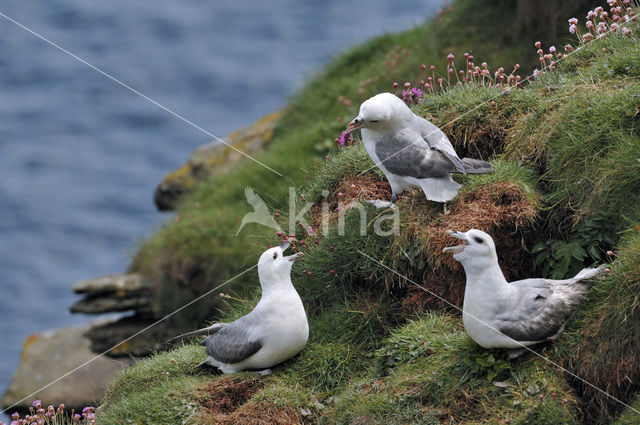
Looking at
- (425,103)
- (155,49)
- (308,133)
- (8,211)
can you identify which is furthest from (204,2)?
(425,103)

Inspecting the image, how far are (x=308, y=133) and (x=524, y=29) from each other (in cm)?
310

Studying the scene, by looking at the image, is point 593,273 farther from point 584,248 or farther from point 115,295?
point 115,295

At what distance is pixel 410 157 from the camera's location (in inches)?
240

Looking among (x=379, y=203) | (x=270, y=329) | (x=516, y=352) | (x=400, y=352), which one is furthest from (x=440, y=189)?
(x=270, y=329)

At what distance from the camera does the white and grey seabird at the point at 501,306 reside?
5.10 meters

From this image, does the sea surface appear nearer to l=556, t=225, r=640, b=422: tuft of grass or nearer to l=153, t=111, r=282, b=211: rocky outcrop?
l=153, t=111, r=282, b=211: rocky outcrop

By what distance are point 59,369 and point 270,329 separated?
294 inches

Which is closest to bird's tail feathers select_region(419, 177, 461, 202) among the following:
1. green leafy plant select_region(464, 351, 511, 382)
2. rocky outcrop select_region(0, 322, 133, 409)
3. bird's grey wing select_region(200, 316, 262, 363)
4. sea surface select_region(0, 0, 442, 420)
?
green leafy plant select_region(464, 351, 511, 382)

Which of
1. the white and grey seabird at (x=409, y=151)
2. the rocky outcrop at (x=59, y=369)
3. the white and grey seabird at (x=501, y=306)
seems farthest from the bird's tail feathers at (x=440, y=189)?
the rocky outcrop at (x=59, y=369)

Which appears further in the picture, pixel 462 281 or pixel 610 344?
pixel 462 281

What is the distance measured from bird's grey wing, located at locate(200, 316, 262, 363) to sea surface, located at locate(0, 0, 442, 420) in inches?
479

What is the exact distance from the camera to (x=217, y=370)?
20.5ft

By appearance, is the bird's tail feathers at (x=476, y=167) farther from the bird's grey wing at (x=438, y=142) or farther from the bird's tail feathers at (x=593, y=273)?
the bird's tail feathers at (x=593, y=273)

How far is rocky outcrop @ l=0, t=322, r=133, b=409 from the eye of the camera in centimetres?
1132
